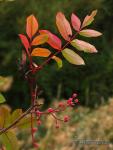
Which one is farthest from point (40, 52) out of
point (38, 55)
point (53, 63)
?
point (53, 63)

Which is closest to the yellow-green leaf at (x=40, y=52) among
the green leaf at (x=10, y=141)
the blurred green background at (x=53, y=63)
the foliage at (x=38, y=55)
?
the foliage at (x=38, y=55)

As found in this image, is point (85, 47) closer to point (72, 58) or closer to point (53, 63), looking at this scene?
point (72, 58)

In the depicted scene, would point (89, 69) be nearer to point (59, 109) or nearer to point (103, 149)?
point (103, 149)

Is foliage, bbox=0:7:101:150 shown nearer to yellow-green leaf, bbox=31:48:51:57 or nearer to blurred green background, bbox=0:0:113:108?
yellow-green leaf, bbox=31:48:51:57

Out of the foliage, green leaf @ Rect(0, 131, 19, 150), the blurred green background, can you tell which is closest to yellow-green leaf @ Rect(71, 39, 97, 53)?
the foliage

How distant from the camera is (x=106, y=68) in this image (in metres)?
6.27

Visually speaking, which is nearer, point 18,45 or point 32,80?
point 32,80

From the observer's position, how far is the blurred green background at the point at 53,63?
623cm

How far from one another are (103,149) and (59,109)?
124 inches

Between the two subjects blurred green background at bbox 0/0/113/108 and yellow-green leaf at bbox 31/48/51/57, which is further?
blurred green background at bbox 0/0/113/108

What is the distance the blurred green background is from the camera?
20.4 feet

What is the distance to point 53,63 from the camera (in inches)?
256

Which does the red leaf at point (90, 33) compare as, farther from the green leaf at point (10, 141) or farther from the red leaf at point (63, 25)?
the green leaf at point (10, 141)

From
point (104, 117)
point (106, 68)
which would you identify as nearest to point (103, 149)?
point (104, 117)
